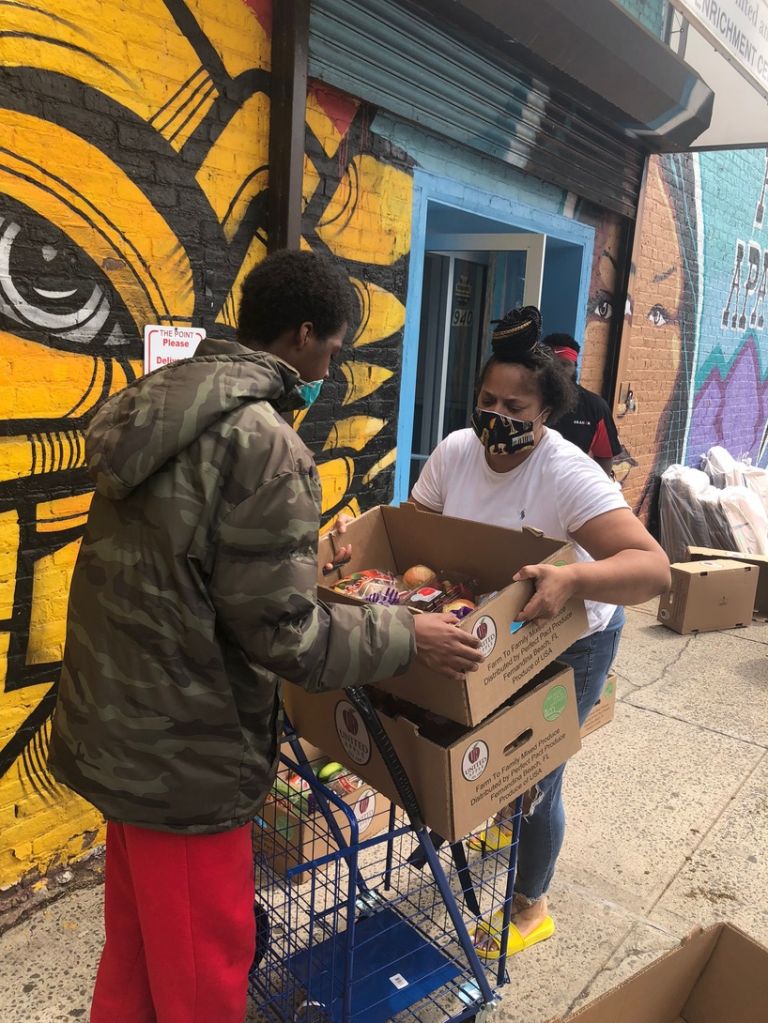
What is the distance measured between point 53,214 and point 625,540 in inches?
80.6

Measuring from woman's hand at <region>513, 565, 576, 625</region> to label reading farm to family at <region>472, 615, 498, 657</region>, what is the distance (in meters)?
0.11

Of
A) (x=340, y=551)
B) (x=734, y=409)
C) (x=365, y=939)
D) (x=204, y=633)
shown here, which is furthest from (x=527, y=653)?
(x=734, y=409)

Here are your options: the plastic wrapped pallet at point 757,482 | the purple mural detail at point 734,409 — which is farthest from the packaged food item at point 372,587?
the plastic wrapped pallet at point 757,482

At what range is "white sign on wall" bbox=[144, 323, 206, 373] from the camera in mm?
2842

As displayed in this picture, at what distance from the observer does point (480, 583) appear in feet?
7.00

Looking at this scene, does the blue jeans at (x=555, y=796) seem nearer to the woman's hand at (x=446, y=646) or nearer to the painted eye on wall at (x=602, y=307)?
the woman's hand at (x=446, y=646)

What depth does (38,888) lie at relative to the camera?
9.02ft

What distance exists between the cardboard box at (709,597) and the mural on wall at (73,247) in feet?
13.8

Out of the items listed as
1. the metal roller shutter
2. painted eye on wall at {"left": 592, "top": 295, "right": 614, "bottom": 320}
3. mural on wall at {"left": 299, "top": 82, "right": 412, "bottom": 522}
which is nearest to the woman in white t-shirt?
mural on wall at {"left": 299, "top": 82, "right": 412, "bottom": 522}

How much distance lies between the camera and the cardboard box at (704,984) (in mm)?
1822

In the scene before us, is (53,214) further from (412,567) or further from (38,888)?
(38,888)

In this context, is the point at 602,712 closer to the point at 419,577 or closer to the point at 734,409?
the point at 419,577

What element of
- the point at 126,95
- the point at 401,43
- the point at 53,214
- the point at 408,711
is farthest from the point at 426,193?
the point at 408,711

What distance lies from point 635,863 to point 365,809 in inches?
44.8
